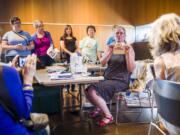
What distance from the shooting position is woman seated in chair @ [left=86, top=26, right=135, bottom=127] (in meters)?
3.22

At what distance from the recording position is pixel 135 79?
11.8 feet

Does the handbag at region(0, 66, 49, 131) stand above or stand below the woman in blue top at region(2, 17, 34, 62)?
below

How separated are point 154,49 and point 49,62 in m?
2.69

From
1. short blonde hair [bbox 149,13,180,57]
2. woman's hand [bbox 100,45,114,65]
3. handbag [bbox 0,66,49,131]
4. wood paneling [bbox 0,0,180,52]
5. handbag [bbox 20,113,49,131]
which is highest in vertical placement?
wood paneling [bbox 0,0,180,52]

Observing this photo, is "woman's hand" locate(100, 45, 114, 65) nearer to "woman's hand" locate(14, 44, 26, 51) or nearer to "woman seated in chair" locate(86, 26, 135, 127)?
"woman seated in chair" locate(86, 26, 135, 127)

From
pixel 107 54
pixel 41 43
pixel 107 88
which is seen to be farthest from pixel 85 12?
pixel 107 88

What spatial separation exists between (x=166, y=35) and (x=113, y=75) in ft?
5.33

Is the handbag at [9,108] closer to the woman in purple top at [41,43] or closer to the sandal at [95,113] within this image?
the sandal at [95,113]

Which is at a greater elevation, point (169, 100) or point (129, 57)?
point (129, 57)

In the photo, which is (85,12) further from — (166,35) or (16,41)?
(166,35)

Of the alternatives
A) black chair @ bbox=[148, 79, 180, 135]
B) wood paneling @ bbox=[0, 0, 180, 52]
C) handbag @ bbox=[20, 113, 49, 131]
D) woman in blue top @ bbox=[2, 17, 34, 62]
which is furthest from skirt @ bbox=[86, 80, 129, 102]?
wood paneling @ bbox=[0, 0, 180, 52]

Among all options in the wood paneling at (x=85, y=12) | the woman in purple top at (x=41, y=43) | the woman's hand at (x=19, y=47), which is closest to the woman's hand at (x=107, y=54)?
the woman in purple top at (x=41, y=43)

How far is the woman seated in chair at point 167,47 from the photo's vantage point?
67.9 inches

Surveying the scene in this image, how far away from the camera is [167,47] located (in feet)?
5.95
